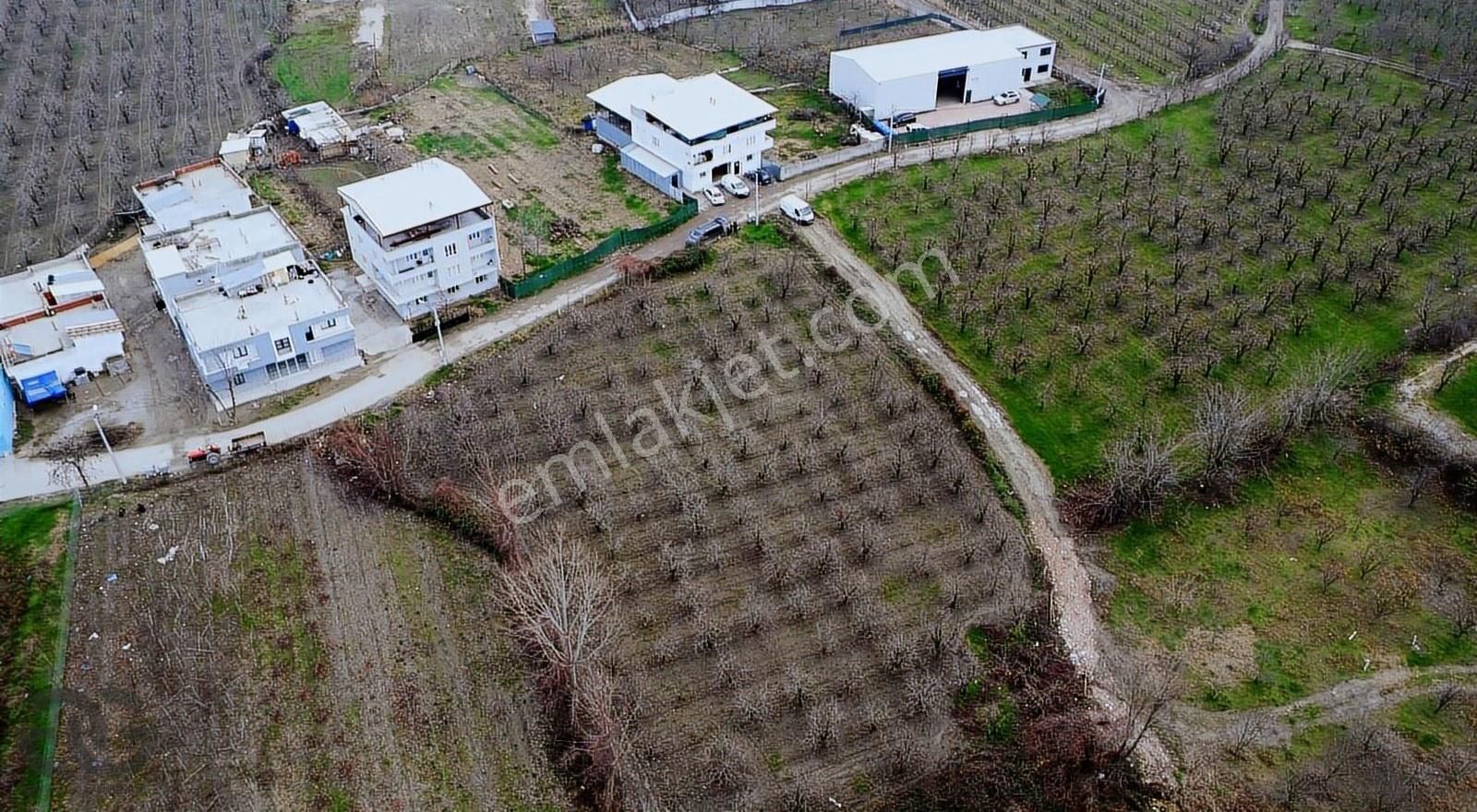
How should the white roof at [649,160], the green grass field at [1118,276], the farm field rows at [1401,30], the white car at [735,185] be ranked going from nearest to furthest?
the green grass field at [1118,276]
the white car at [735,185]
the white roof at [649,160]
the farm field rows at [1401,30]

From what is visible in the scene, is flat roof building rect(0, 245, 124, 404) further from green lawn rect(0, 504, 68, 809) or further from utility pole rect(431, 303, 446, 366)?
utility pole rect(431, 303, 446, 366)

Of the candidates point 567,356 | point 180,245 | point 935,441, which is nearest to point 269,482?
point 567,356

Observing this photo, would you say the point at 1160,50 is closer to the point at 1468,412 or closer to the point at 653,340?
the point at 1468,412

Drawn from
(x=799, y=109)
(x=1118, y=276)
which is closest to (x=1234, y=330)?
(x=1118, y=276)

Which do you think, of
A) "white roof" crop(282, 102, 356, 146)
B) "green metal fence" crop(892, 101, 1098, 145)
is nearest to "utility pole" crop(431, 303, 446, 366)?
"white roof" crop(282, 102, 356, 146)

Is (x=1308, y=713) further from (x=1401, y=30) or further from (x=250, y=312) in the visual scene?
(x=1401, y=30)

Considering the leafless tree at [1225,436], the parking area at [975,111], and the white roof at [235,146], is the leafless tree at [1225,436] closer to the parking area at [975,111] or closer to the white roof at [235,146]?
the parking area at [975,111]

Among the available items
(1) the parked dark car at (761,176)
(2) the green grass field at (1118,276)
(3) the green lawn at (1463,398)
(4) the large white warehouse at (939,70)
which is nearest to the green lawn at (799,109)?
(4) the large white warehouse at (939,70)
